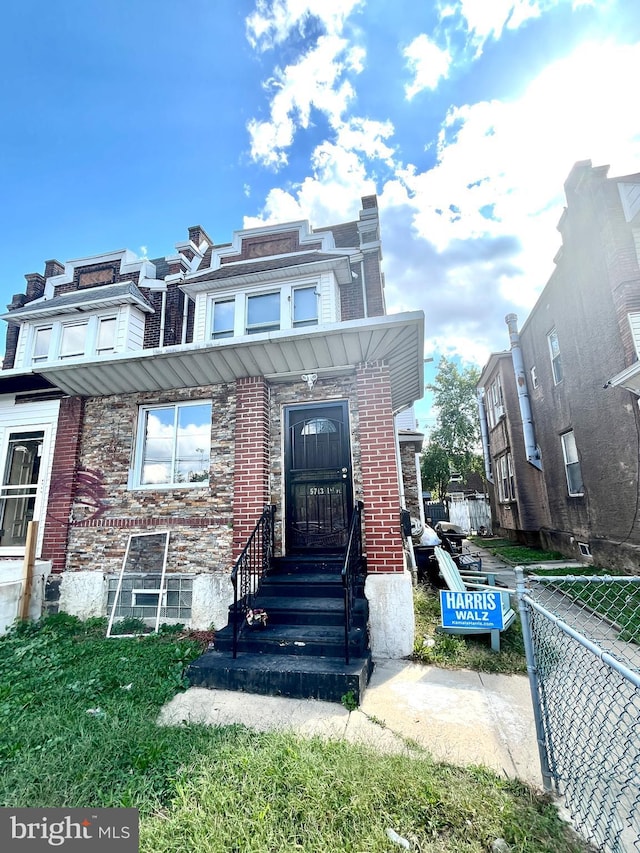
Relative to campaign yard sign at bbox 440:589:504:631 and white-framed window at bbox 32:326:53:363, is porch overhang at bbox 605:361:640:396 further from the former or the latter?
white-framed window at bbox 32:326:53:363

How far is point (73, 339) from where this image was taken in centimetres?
866

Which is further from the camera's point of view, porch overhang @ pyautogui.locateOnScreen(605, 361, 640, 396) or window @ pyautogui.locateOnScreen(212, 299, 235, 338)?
window @ pyautogui.locateOnScreen(212, 299, 235, 338)

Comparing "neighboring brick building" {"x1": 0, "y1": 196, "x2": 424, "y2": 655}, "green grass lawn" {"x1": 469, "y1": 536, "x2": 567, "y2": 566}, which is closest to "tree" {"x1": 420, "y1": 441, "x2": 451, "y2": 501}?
"green grass lawn" {"x1": 469, "y1": 536, "x2": 567, "y2": 566}

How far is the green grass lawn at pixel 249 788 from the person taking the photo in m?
1.93

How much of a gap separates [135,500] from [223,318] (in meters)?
4.01

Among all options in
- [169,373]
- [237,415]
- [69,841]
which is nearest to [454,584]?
[237,415]

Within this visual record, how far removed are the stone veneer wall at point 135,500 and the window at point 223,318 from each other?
2.03 m

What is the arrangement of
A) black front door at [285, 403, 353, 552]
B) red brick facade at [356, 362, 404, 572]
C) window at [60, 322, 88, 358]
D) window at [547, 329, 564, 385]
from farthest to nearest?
window at [547, 329, 564, 385] → window at [60, 322, 88, 358] → black front door at [285, 403, 353, 552] → red brick facade at [356, 362, 404, 572]

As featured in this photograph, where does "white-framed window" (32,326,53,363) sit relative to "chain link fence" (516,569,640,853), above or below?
above

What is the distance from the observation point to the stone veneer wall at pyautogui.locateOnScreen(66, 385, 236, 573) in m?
5.73

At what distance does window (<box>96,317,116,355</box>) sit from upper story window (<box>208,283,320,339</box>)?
2383 millimetres

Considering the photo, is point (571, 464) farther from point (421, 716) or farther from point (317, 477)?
point (421, 716)

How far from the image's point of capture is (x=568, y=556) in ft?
35.8

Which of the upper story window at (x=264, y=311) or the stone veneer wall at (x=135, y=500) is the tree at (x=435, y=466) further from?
the stone veneer wall at (x=135, y=500)
